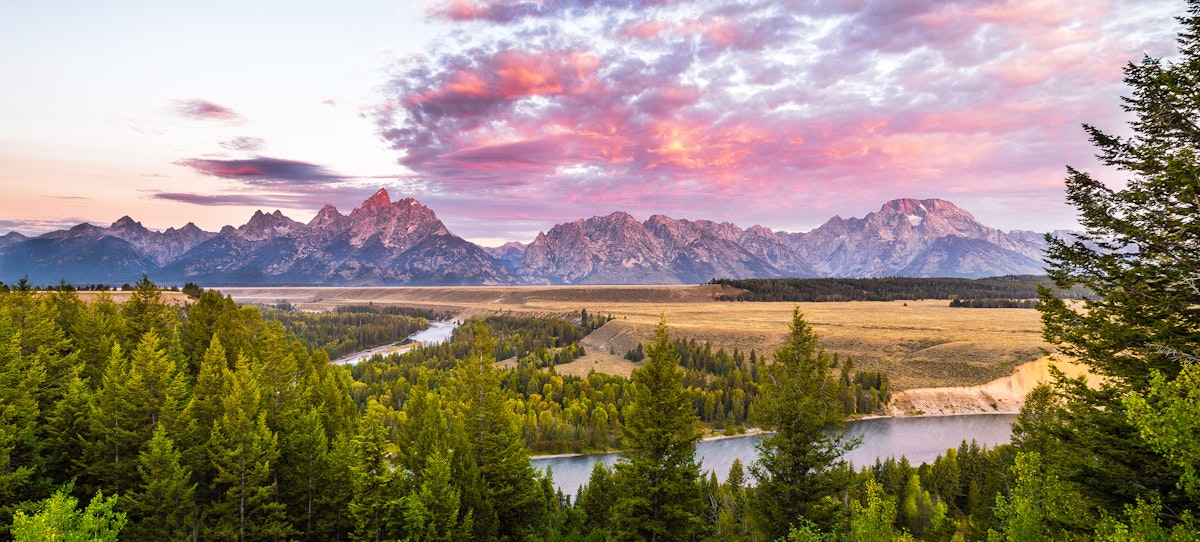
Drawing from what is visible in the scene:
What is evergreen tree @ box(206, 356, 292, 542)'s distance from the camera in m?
35.9

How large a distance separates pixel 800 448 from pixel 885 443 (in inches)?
3182

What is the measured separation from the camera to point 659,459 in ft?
98.8

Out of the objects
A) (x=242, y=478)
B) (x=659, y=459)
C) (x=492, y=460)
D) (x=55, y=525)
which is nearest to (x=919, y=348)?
(x=492, y=460)

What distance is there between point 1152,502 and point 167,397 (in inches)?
1935

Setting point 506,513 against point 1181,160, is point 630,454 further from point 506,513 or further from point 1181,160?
point 1181,160

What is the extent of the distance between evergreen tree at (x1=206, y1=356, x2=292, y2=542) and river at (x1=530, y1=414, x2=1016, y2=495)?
4243cm

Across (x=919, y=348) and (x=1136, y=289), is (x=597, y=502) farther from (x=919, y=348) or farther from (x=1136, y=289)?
(x=919, y=348)

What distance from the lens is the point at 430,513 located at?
34750 millimetres

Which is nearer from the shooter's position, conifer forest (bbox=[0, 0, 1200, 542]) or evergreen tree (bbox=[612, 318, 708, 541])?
conifer forest (bbox=[0, 0, 1200, 542])

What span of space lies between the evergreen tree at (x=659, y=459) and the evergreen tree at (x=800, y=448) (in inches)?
155

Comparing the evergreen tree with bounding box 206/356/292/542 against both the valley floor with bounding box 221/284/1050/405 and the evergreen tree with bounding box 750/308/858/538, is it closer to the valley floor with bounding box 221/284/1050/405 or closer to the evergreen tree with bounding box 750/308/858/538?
the evergreen tree with bounding box 750/308/858/538

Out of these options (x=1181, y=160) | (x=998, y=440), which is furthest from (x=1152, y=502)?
(x=998, y=440)

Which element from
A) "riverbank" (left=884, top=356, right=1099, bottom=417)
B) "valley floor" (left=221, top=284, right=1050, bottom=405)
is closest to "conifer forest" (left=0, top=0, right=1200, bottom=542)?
"riverbank" (left=884, top=356, right=1099, bottom=417)

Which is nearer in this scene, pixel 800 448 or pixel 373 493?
pixel 800 448
